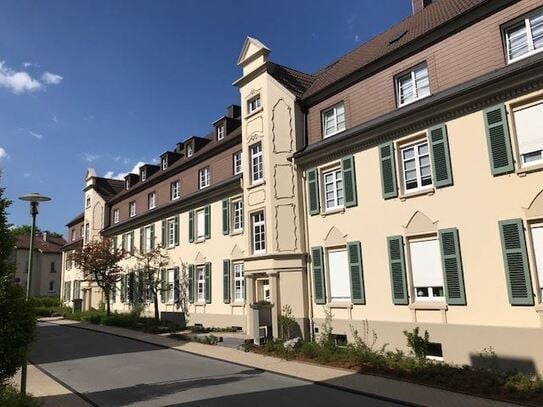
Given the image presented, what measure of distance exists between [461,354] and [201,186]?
1769cm

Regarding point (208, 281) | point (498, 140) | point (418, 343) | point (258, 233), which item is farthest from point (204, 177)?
point (498, 140)

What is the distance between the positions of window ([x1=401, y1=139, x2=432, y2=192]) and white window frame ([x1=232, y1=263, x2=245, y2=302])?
10.4m

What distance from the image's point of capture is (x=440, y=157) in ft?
42.0

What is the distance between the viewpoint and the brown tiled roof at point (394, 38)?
45.9 feet

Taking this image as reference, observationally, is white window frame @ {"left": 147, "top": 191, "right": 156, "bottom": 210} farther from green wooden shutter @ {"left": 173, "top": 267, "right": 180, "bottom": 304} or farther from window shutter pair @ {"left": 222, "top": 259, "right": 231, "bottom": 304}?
window shutter pair @ {"left": 222, "top": 259, "right": 231, "bottom": 304}

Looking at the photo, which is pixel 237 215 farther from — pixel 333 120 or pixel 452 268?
pixel 452 268

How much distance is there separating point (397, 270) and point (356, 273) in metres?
1.67

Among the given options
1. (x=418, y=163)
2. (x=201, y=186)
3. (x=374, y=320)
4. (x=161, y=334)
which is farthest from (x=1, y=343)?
(x=201, y=186)

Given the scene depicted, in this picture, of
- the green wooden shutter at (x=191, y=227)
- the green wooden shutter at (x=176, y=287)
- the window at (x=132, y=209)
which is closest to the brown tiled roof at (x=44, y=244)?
the window at (x=132, y=209)

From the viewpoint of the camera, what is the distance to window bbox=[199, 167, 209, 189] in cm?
2575

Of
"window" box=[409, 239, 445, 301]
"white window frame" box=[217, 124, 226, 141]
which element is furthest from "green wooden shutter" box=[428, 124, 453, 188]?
"white window frame" box=[217, 124, 226, 141]

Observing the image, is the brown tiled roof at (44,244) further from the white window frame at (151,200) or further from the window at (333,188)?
the window at (333,188)

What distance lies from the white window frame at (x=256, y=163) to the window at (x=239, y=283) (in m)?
4.87

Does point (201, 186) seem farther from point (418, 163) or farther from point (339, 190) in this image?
point (418, 163)
